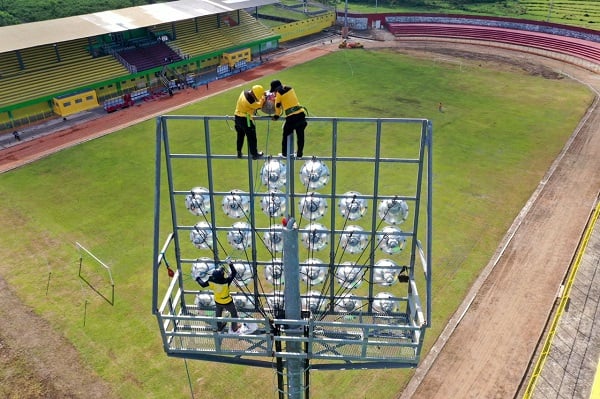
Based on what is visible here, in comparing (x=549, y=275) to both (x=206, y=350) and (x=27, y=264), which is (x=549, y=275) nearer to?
(x=206, y=350)

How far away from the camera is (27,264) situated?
23688 millimetres

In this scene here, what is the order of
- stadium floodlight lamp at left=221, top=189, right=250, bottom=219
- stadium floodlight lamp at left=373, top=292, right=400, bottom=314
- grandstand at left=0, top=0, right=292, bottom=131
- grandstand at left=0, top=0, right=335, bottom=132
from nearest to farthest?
stadium floodlight lamp at left=373, top=292, right=400, bottom=314
stadium floodlight lamp at left=221, top=189, right=250, bottom=219
grandstand at left=0, top=0, right=292, bottom=131
grandstand at left=0, top=0, right=335, bottom=132

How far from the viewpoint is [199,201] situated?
1293 cm

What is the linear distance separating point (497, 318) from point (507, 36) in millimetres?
53705

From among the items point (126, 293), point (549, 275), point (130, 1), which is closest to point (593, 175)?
point (549, 275)

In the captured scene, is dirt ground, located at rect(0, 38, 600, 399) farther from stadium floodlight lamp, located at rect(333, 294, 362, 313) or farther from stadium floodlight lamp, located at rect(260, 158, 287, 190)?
stadium floodlight lamp, located at rect(260, 158, 287, 190)

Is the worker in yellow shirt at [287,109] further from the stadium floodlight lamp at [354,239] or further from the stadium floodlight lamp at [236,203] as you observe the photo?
the stadium floodlight lamp at [354,239]

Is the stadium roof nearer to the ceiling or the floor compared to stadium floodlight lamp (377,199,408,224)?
Result: nearer to the ceiling

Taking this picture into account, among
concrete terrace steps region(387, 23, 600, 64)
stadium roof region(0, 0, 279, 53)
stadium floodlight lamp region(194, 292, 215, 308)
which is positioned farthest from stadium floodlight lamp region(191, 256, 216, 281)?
concrete terrace steps region(387, 23, 600, 64)

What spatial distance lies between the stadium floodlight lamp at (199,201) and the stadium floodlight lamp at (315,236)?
2844mm

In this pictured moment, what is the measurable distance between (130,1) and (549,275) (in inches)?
2714

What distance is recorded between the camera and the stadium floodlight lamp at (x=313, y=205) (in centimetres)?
1253

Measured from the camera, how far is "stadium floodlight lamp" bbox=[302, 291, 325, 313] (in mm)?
12523

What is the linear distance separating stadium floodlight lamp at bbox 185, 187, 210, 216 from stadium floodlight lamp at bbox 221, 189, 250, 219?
1.93ft
